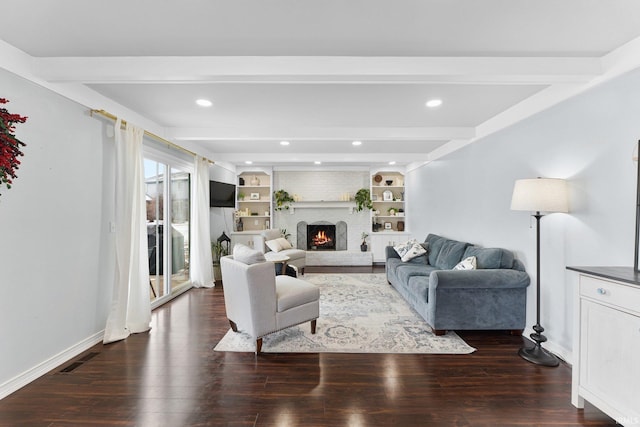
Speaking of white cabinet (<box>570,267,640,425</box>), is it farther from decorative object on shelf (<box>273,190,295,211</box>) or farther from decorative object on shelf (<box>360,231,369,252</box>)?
decorative object on shelf (<box>273,190,295,211</box>)

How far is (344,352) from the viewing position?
2852mm

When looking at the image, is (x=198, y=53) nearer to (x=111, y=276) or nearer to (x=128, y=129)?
(x=128, y=129)

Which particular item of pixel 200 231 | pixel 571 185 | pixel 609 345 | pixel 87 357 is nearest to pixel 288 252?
pixel 200 231

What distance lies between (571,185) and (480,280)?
1178 mm

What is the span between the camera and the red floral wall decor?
2121 millimetres

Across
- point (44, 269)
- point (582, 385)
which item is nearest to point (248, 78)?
point (44, 269)

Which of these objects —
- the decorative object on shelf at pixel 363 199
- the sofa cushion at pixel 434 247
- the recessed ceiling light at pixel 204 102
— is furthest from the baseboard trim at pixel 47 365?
the decorative object on shelf at pixel 363 199

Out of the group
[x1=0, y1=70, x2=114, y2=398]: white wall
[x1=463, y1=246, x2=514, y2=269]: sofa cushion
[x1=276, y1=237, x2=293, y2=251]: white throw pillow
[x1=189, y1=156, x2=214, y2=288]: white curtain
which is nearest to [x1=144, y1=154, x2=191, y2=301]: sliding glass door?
[x1=189, y1=156, x2=214, y2=288]: white curtain

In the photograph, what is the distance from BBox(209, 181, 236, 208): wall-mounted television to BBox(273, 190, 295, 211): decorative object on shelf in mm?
1292

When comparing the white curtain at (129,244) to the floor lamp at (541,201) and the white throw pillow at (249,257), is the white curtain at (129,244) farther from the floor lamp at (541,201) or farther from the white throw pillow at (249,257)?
the floor lamp at (541,201)

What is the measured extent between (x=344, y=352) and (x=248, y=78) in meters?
2.54

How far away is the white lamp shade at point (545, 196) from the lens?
257 cm

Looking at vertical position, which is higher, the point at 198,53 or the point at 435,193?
the point at 198,53

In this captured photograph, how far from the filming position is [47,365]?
2512mm
